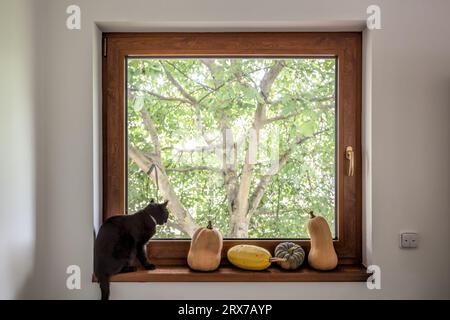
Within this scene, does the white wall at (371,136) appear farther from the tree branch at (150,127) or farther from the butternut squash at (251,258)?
the tree branch at (150,127)

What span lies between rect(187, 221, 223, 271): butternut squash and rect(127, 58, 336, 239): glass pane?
0.11 meters

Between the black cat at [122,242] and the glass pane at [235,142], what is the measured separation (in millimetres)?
128

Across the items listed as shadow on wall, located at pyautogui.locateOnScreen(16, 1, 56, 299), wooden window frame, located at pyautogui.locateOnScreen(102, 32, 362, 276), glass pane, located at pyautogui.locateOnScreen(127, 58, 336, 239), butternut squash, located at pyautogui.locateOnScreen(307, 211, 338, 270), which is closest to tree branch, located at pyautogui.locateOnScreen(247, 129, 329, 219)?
glass pane, located at pyautogui.locateOnScreen(127, 58, 336, 239)

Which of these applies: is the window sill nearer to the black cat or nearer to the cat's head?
the black cat

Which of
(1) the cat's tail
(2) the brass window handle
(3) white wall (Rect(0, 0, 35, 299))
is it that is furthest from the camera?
(2) the brass window handle

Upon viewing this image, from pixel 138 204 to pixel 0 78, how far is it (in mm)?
683

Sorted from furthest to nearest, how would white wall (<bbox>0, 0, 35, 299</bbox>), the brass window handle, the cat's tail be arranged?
1. the brass window handle
2. the cat's tail
3. white wall (<bbox>0, 0, 35, 299</bbox>)

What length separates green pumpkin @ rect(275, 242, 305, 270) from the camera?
172cm

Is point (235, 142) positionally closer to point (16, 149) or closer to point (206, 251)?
point (206, 251)

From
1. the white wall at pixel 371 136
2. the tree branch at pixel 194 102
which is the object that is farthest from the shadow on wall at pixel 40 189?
the tree branch at pixel 194 102

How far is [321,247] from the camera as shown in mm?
1724

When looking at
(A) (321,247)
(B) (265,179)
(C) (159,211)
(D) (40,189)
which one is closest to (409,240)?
(A) (321,247)

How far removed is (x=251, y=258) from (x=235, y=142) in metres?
0.45
